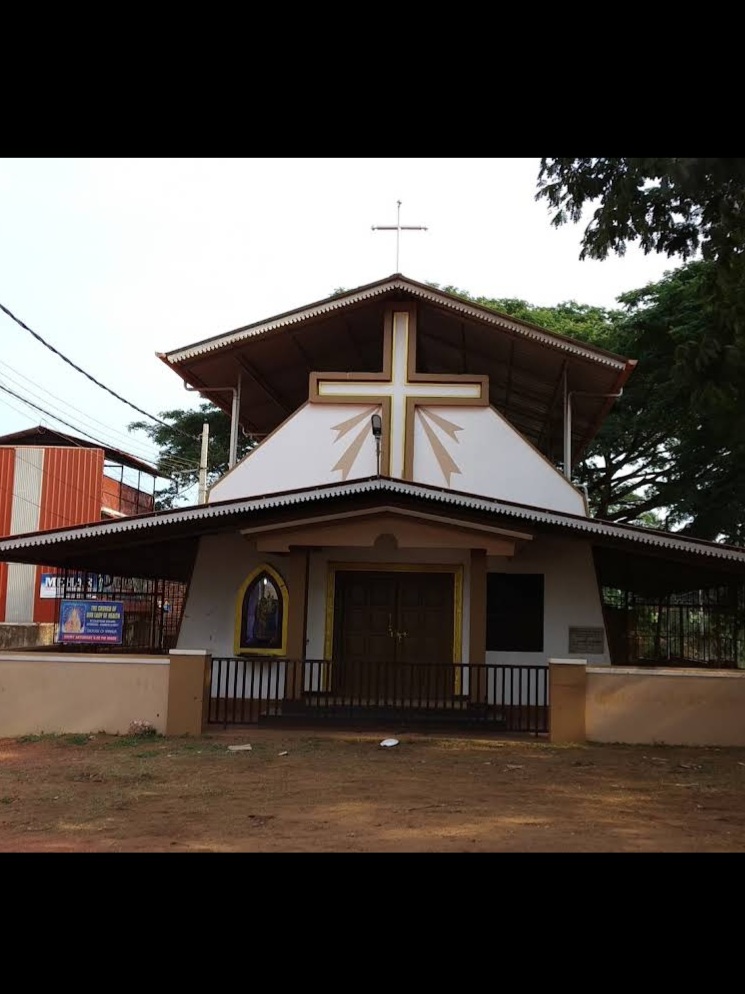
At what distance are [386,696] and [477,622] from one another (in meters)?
1.75

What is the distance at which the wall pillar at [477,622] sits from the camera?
13.6 metres

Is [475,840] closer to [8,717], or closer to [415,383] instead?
[8,717]

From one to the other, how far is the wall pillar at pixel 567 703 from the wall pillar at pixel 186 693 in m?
4.48

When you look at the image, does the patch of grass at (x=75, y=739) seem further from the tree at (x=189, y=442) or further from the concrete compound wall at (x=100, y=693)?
the tree at (x=189, y=442)

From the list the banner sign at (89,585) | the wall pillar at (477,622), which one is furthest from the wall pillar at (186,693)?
the banner sign at (89,585)

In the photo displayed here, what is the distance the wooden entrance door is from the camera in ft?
48.9

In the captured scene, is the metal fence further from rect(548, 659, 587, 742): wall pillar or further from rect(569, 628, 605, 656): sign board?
rect(548, 659, 587, 742): wall pillar

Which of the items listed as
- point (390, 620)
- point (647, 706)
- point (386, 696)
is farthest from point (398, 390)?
point (647, 706)

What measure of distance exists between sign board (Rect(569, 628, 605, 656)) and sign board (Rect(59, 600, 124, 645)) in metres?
7.22

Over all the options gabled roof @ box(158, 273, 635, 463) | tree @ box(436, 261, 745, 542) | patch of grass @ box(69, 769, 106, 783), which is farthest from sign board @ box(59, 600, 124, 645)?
tree @ box(436, 261, 745, 542)

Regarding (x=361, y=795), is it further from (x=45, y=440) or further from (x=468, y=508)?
(x=45, y=440)

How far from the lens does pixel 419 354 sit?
18312 millimetres
